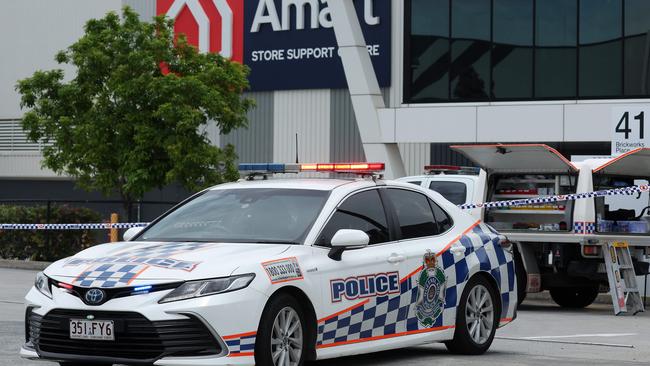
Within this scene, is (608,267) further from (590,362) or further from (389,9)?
(389,9)

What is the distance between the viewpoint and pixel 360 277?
9.38m

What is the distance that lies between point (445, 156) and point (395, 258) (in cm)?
Answer: 2558

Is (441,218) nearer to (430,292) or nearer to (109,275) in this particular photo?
(430,292)

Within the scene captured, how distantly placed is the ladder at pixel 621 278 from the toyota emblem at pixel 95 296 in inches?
404

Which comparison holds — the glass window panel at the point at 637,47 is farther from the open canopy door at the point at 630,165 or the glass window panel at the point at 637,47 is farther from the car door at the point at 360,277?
the car door at the point at 360,277

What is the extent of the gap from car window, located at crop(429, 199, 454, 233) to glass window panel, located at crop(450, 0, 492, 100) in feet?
73.8

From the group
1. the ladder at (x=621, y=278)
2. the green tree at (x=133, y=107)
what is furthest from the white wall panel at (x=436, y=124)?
the ladder at (x=621, y=278)

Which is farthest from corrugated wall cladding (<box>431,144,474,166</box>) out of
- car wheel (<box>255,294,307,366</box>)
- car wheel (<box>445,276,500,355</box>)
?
car wheel (<box>255,294,307,366</box>)

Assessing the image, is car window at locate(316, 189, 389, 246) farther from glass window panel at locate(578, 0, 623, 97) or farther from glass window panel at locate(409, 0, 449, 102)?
glass window panel at locate(409, 0, 449, 102)

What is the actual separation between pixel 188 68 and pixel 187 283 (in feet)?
70.7

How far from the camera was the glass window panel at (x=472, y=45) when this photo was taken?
3300 cm

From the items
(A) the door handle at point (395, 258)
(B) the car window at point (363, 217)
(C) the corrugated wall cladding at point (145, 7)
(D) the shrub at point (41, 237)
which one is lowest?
(D) the shrub at point (41, 237)

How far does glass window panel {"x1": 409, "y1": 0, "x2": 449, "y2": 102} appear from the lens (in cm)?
3362

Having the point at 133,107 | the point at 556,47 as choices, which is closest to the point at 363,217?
the point at 133,107
